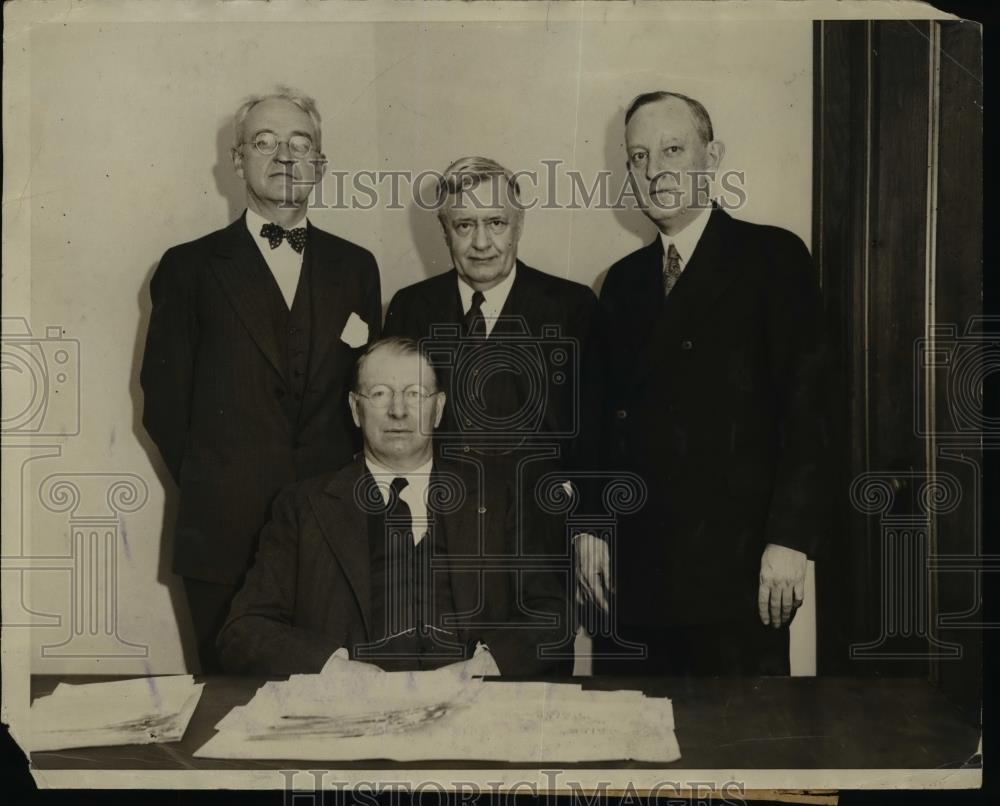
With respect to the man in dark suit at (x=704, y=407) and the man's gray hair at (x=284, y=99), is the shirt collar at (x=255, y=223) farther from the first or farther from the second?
the man in dark suit at (x=704, y=407)

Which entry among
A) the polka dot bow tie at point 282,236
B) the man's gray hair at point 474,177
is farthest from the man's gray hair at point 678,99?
the polka dot bow tie at point 282,236

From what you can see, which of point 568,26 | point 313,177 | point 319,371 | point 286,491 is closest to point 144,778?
point 286,491

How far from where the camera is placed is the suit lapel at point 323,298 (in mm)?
3246

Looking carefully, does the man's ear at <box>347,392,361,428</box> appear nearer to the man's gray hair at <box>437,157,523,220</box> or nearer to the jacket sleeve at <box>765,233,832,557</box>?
the man's gray hair at <box>437,157,523,220</box>

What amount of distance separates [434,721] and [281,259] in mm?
1304

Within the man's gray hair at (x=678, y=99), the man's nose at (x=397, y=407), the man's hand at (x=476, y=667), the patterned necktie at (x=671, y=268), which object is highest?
the man's gray hair at (x=678, y=99)

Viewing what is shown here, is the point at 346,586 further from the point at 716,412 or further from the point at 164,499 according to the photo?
the point at 716,412

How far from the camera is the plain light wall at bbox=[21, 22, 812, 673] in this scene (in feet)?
10.7

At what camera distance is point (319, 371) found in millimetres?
3244

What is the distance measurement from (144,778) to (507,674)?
1006 mm

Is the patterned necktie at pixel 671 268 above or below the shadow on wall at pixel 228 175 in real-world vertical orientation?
below
